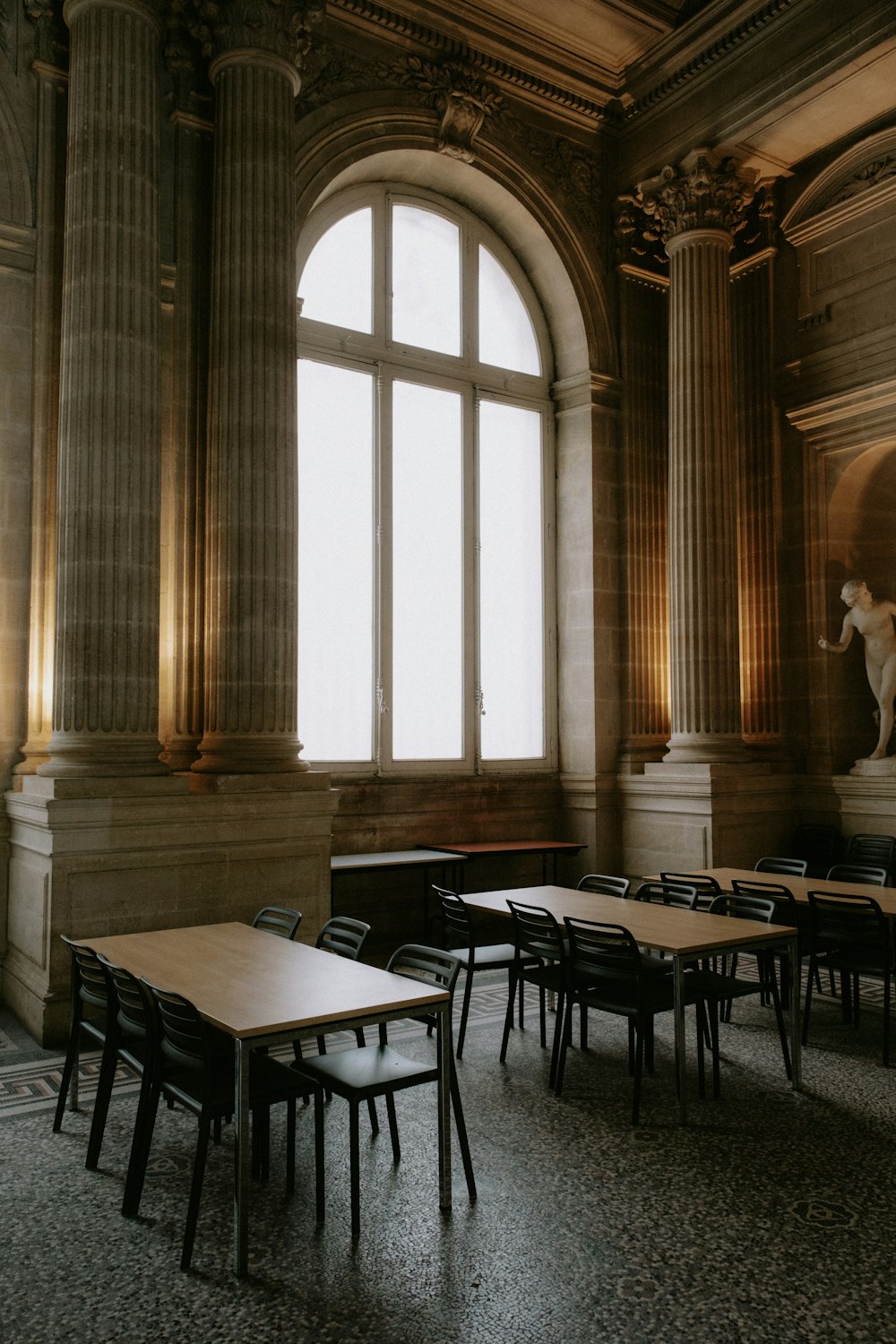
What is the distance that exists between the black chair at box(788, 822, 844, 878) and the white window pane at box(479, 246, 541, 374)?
5.28m

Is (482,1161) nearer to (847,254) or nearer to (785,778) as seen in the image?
(785,778)

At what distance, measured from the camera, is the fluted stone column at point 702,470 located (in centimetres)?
947

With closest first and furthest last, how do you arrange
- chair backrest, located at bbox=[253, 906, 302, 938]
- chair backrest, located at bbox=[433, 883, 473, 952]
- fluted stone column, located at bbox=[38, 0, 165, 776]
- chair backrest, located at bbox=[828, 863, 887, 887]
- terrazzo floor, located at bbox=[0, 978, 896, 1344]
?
terrazzo floor, located at bbox=[0, 978, 896, 1344], chair backrest, located at bbox=[253, 906, 302, 938], chair backrest, located at bbox=[433, 883, 473, 952], fluted stone column, located at bbox=[38, 0, 165, 776], chair backrest, located at bbox=[828, 863, 887, 887]

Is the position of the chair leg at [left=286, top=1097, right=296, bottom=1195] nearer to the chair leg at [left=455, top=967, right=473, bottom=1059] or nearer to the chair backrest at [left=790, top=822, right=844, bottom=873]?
the chair leg at [left=455, top=967, right=473, bottom=1059]

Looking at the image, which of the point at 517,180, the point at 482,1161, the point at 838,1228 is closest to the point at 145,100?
the point at 517,180

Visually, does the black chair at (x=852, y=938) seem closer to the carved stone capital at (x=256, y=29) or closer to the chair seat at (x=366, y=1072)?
the chair seat at (x=366, y=1072)

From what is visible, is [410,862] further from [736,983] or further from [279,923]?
[736,983]

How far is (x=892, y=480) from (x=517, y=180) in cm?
463

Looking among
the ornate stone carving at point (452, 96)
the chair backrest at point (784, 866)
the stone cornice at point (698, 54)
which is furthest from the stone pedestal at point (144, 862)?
the stone cornice at point (698, 54)

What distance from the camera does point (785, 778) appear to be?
31.8ft

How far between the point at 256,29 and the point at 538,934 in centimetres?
667

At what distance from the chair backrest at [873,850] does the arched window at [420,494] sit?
298 centimetres

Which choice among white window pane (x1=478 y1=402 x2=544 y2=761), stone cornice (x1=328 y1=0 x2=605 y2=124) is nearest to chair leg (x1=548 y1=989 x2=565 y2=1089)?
white window pane (x1=478 y1=402 x2=544 y2=761)

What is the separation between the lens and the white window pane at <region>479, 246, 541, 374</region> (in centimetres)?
1035
